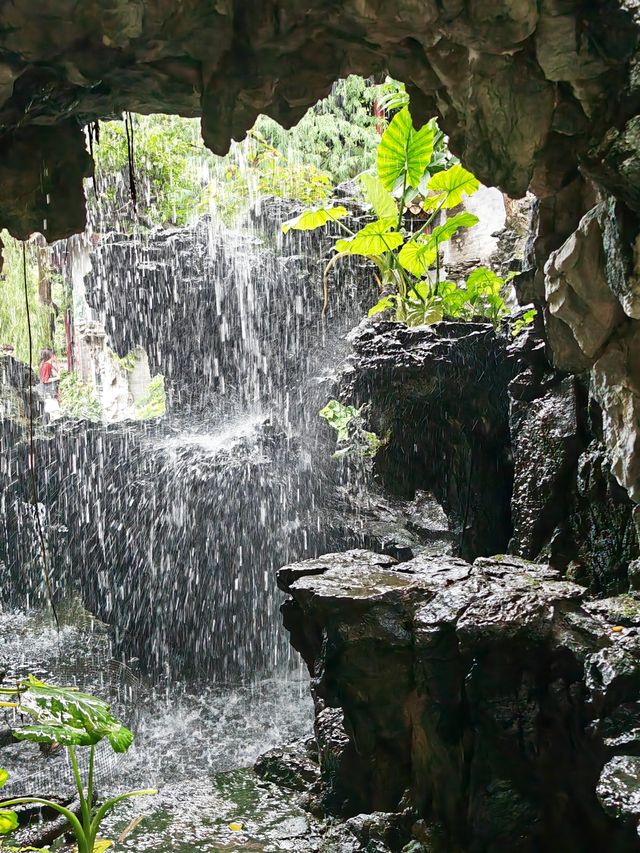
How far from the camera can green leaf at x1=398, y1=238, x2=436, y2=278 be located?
23.4 ft

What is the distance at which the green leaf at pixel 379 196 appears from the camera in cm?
703

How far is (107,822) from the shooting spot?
5246mm

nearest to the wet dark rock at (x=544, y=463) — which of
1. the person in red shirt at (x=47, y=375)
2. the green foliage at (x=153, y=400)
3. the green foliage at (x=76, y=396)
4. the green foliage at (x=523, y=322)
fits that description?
the green foliage at (x=523, y=322)

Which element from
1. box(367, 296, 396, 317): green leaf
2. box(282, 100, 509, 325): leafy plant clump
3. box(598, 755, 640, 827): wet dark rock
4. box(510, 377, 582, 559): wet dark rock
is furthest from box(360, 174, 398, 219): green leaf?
box(598, 755, 640, 827): wet dark rock

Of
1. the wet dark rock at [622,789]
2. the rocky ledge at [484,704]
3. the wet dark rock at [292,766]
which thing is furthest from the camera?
the wet dark rock at [292,766]

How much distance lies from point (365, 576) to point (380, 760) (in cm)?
117

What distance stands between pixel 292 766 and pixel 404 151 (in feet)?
17.3

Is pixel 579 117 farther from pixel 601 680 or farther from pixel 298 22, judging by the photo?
pixel 601 680

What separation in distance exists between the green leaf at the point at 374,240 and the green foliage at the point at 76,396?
31.1 ft

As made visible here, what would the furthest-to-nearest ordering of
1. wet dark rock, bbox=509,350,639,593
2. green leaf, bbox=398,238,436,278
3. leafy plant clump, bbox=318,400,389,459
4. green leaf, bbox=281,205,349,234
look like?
leafy plant clump, bbox=318,400,389,459, green leaf, bbox=281,205,349,234, green leaf, bbox=398,238,436,278, wet dark rock, bbox=509,350,639,593

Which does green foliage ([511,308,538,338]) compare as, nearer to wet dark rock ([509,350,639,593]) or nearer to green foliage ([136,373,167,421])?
wet dark rock ([509,350,639,593])

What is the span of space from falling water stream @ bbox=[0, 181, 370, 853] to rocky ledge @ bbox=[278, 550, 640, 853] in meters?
2.24

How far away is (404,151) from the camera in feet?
22.0

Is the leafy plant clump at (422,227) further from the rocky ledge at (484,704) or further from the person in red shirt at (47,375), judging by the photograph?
the person in red shirt at (47,375)
